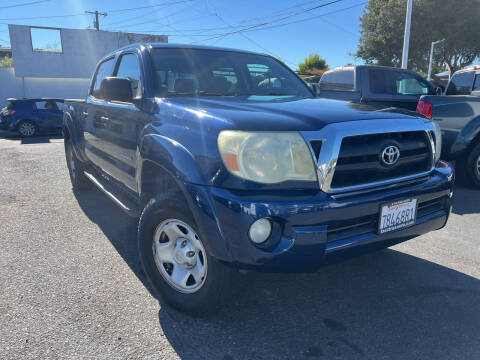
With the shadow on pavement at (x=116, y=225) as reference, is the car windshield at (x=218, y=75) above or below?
above

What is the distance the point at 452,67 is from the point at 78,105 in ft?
102

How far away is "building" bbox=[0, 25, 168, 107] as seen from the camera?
2361cm

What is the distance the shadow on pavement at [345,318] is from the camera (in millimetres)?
2188

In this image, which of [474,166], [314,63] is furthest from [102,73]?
[314,63]

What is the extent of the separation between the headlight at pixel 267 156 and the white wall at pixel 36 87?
82.5 ft

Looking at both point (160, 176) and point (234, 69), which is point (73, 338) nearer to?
point (160, 176)

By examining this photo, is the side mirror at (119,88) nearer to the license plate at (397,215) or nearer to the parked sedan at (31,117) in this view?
the license plate at (397,215)

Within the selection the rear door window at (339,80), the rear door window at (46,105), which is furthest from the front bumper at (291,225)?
the rear door window at (46,105)

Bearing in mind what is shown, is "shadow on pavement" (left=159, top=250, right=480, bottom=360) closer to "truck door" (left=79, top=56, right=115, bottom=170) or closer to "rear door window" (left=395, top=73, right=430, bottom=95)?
"truck door" (left=79, top=56, right=115, bottom=170)

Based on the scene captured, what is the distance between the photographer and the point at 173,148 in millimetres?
2359

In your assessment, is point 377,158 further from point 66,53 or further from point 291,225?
point 66,53

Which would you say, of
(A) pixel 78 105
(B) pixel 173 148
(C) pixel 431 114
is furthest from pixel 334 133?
(C) pixel 431 114

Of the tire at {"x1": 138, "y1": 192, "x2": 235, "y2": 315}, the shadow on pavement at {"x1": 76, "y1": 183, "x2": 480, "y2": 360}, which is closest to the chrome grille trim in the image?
the tire at {"x1": 138, "y1": 192, "x2": 235, "y2": 315}

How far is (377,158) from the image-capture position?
235 centimetres
